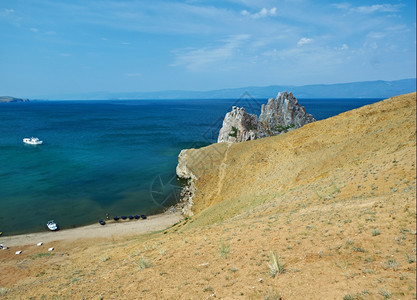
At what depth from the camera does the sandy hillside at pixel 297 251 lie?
32.9 feet

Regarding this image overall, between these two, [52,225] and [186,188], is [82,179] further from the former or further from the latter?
[186,188]

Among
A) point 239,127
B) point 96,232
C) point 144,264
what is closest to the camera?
point 144,264

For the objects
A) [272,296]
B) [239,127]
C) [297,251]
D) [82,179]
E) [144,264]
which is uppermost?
[239,127]

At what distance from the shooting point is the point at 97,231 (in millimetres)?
37250

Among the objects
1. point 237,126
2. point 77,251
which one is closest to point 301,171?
point 77,251

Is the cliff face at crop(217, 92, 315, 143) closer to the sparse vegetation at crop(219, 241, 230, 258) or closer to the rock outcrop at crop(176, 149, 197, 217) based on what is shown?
the rock outcrop at crop(176, 149, 197, 217)

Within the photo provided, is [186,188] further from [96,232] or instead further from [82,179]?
[82,179]

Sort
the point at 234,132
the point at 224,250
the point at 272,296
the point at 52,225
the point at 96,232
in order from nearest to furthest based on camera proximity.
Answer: the point at 272,296 < the point at 224,250 < the point at 96,232 < the point at 52,225 < the point at 234,132

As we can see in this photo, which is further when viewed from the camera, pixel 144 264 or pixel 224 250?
pixel 144 264

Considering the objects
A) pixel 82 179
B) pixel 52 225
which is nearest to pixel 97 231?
pixel 52 225

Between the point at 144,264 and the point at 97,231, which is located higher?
the point at 144,264

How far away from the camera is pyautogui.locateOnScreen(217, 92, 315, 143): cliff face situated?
80.5 meters

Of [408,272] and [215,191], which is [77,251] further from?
[408,272]

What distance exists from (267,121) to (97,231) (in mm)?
72184
